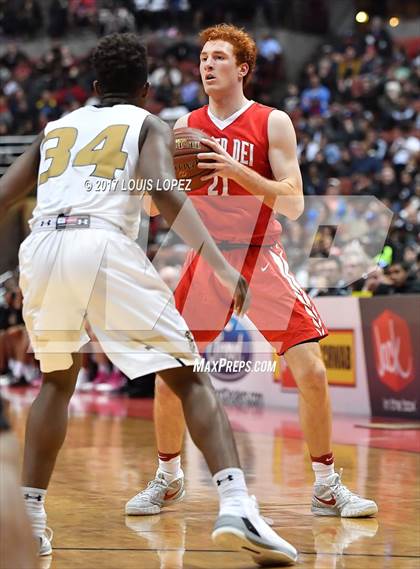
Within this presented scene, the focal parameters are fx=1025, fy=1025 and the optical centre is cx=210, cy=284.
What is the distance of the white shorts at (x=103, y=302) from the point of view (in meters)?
3.74

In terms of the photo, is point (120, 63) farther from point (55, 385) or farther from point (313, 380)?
point (313, 380)

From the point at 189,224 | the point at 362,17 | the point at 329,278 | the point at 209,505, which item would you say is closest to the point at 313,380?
the point at 209,505

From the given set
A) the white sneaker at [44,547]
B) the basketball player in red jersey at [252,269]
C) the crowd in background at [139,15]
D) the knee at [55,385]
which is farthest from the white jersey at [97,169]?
the crowd in background at [139,15]

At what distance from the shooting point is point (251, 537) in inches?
142

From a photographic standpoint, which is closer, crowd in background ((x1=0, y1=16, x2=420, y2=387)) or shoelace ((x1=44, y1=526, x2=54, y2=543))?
shoelace ((x1=44, y1=526, x2=54, y2=543))

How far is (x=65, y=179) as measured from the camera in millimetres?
3910

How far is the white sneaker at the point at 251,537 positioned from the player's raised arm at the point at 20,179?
4.76 ft

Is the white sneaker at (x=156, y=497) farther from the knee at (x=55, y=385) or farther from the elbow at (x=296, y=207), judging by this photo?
the elbow at (x=296, y=207)

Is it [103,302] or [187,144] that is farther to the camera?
[187,144]

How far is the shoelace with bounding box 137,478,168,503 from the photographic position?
5.15m

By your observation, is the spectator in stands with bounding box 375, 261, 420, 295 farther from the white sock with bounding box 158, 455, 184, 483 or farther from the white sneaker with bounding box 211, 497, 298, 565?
the white sneaker with bounding box 211, 497, 298, 565

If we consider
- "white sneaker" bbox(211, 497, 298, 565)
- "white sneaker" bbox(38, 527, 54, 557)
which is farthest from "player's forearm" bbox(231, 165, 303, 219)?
"white sneaker" bbox(38, 527, 54, 557)

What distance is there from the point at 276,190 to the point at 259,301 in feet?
1.91

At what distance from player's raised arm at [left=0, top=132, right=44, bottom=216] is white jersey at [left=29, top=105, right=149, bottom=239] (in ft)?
0.25
